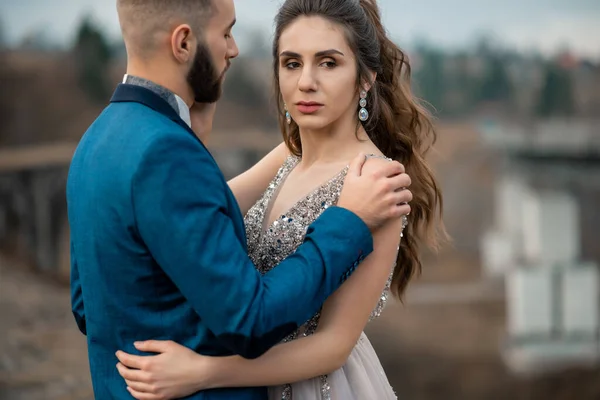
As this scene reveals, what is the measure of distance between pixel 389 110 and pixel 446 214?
20.2 m

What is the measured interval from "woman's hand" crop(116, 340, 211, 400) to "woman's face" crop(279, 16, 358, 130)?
0.76m

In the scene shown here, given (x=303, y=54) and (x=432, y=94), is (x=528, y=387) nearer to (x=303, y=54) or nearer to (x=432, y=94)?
(x=432, y=94)

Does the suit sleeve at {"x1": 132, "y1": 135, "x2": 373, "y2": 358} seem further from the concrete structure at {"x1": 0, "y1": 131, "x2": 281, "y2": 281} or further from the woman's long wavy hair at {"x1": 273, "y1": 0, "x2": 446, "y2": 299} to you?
the concrete structure at {"x1": 0, "y1": 131, "x2": 281, "y2": 281}

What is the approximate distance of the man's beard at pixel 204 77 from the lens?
1966mm

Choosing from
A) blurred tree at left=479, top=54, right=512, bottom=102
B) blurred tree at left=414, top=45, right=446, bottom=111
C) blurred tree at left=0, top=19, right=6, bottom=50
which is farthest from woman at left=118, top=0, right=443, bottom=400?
blurred tree at left=479, top=54, right=512, bottom=102

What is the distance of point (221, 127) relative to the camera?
71.1ft

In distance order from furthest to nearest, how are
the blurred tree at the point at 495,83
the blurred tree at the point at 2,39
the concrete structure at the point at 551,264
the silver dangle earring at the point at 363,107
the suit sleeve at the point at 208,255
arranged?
the blurred tree at the point at 495,83 < the blurred tree at the point at 2,39 < the concrete structure at the point at 551,264 < the silver dangle earring at the point at 363,107 < the suit sleeve at the point at 208,255

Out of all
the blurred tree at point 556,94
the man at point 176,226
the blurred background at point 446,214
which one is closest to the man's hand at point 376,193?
the man at point 176,226

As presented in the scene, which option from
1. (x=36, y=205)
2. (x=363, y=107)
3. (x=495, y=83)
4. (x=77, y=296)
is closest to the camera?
(x=77, y=296)

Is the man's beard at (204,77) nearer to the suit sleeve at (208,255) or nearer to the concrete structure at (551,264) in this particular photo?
the suit sleeve at (208,255)

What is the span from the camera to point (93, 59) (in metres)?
20.7

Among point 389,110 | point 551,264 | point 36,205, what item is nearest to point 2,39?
point 36,205

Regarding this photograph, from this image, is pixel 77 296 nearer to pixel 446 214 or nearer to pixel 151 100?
pixel 151 100

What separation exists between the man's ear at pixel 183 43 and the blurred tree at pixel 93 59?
19065 mm
